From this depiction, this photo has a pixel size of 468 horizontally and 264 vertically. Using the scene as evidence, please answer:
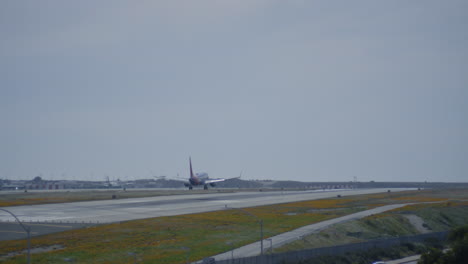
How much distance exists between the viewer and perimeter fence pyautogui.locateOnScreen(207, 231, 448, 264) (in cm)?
4103

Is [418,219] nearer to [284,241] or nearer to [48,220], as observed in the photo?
[284,241]

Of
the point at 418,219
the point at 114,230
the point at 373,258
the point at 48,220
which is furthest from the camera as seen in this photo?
the point at 418,219

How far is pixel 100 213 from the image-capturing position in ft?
291

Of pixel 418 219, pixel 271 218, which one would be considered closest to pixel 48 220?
pixel 271 218

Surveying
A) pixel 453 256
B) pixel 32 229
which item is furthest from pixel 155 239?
pixel 453 256

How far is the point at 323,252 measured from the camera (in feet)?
159

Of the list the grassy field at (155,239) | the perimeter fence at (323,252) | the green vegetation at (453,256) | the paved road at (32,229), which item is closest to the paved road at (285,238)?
the grassy field at (155,239)

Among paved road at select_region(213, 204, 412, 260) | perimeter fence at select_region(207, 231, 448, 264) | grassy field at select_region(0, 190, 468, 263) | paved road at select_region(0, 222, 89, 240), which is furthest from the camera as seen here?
paved road at select_region(0, 222, 89, 240)

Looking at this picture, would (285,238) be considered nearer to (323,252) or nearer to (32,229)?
(323,252)

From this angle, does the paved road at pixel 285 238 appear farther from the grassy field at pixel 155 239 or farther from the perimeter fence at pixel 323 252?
the perimeter fence at pixel 323 252

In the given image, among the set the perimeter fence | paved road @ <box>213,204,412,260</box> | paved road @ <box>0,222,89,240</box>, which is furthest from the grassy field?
the perimeter fence

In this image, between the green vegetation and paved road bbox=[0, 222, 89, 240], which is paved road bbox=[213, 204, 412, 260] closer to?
the green vegetation

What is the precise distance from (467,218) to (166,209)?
59466 mm

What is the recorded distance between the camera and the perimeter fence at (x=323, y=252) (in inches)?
1615
